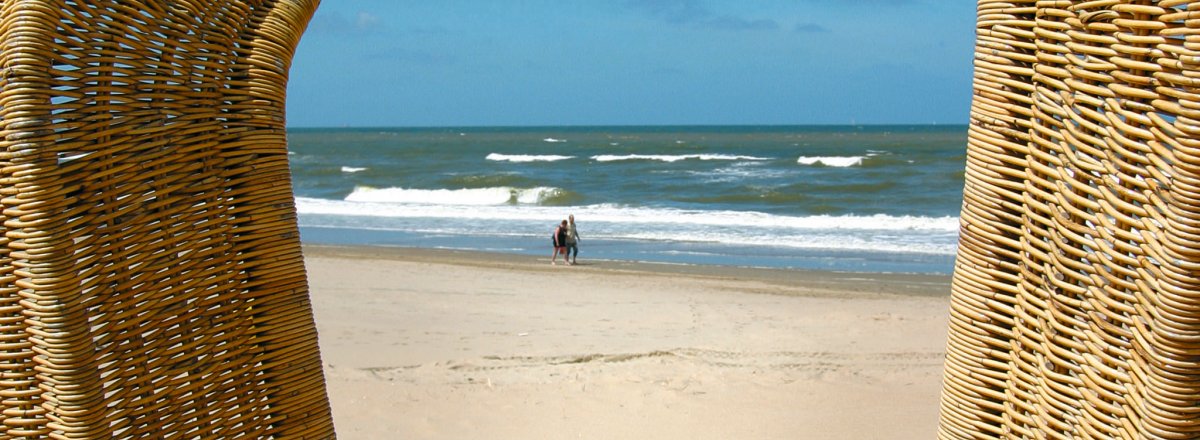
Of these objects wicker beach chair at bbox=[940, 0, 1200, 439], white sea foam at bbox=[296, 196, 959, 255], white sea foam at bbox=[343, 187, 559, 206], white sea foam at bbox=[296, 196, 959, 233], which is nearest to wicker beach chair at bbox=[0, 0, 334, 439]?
wicker beach chair at bbox=[940, 0, 1200, 439]

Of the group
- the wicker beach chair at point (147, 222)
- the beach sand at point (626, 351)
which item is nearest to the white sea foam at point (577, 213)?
the beach sand at point (626, 351)

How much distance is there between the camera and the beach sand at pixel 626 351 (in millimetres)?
6098

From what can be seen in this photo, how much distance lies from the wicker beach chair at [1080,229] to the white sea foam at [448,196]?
28.0 metres

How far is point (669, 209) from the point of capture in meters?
25.7

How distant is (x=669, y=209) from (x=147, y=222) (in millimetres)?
24030

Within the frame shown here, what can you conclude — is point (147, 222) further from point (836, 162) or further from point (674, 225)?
point (836, 162)

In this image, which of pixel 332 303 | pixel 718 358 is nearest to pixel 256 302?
pixel 718 358

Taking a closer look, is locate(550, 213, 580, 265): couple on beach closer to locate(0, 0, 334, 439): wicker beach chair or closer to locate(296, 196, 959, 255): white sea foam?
locate(296, 196, 959, 255): white sea foam

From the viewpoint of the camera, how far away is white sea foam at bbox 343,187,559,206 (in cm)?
3098

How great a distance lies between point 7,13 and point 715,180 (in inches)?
1334

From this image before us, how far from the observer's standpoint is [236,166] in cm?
198

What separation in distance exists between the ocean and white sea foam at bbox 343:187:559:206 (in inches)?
2.6

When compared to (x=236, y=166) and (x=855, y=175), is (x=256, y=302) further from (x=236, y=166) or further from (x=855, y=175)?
(x=855, y=175)

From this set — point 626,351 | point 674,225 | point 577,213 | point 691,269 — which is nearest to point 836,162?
point 577,213
